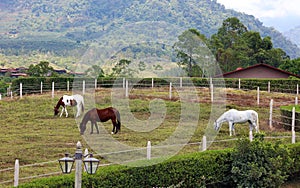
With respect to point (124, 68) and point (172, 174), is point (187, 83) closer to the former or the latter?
point (124, 68)

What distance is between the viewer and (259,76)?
3588 centimetres

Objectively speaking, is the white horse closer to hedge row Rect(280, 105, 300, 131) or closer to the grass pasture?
the grass pasture

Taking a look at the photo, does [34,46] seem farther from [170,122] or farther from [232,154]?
[232,154]

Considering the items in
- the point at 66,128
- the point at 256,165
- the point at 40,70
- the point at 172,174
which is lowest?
the point at 172,174

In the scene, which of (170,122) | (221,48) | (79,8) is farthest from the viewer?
(79,8)

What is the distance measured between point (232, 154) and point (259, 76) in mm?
26494

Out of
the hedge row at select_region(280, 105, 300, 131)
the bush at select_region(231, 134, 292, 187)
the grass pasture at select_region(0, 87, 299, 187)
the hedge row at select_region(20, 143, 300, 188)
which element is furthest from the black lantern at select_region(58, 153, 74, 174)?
the hedge row at select_region(280, 105, 300, 131)

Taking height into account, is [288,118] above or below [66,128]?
above

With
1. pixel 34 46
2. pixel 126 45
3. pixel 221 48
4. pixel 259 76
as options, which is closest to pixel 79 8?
pixel 34 46

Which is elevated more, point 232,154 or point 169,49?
point 169,49

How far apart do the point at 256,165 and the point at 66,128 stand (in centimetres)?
794

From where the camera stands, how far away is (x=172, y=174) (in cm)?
962

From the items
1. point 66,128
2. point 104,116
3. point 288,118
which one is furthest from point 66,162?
point 288,118

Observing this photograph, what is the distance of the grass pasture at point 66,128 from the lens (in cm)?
1104
